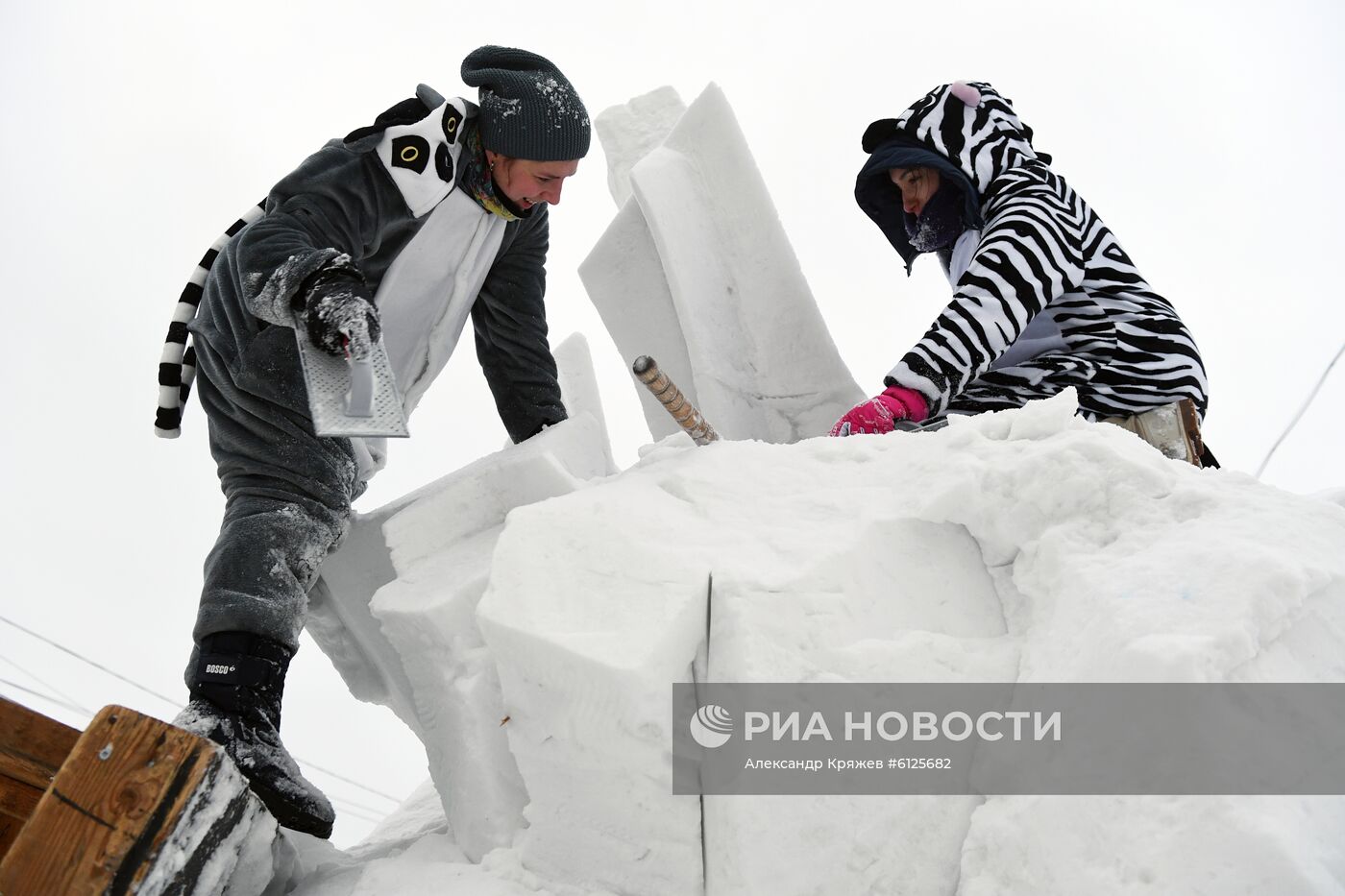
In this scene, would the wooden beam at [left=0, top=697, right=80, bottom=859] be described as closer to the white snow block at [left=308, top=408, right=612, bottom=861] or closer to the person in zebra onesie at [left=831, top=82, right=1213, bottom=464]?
the white snow block at [left=308, top=408, right=612, bottom=861]

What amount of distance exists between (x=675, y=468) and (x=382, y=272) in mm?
822

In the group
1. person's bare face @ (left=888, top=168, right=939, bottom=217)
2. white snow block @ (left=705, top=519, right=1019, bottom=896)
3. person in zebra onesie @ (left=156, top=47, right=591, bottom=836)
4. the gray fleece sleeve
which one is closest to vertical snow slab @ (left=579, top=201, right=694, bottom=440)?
person in zebra onesie @ (left=156, top=47, right=591, bottom=836)

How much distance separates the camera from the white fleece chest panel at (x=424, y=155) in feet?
6.54

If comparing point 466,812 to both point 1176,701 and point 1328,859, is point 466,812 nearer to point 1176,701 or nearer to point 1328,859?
point 1176,701

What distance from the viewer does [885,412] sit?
1.99 m

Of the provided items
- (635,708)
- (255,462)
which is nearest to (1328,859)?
(635,708)

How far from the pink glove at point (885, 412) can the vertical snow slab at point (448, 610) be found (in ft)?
1.81

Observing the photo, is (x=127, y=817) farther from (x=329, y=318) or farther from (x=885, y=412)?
(x=885, y=412)

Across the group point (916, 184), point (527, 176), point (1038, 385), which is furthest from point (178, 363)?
point (1038, 385)

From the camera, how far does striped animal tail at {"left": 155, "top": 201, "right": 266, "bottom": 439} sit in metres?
2.09

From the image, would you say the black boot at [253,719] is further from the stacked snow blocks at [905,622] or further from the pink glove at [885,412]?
the pink glove at [885,412]

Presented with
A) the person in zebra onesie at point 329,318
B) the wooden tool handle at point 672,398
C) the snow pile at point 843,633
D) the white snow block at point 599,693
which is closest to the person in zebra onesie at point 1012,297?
the wooden tool handle at point 672,398

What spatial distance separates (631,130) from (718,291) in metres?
0.83

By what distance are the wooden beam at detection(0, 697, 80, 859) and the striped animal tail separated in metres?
0.84
